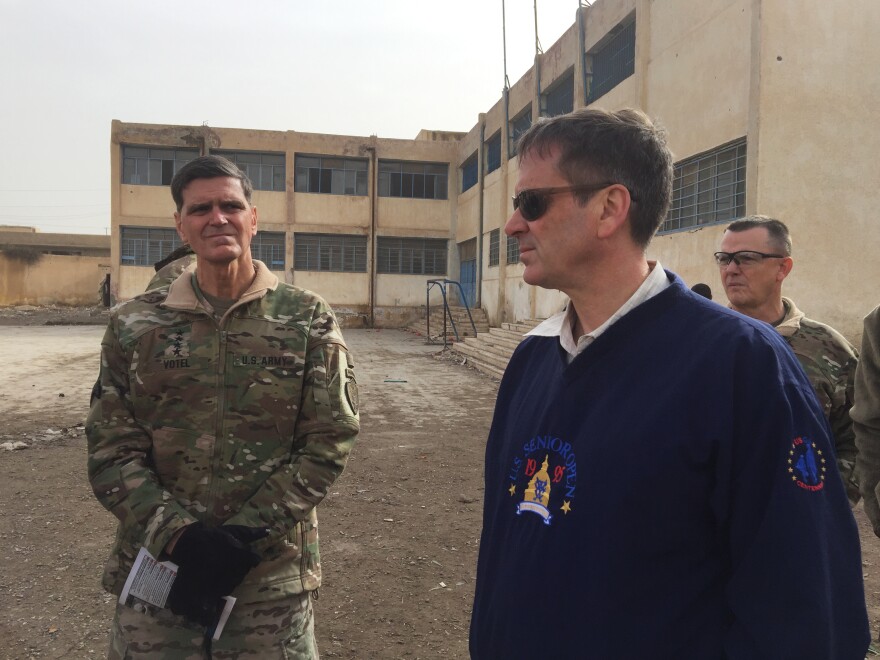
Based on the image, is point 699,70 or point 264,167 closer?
point 699,70

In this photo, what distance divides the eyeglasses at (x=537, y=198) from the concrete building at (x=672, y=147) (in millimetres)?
8610

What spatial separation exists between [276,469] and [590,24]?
15136 mm

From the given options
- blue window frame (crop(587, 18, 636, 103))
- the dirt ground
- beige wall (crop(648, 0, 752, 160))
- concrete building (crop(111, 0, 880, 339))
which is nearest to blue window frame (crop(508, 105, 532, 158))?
concrete building (crop(111, 0, 880, 339))

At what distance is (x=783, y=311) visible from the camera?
3006 millimetres

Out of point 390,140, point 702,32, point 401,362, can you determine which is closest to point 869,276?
point 702,32

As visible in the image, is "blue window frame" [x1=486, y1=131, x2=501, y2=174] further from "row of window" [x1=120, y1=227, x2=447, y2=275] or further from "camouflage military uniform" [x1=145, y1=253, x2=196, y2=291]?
"camouflage military uniform" [x1=145, y1=253, x2=196, y2=291]

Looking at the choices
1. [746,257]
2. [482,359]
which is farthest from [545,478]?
[482,359]

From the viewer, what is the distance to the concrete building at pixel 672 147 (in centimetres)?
905

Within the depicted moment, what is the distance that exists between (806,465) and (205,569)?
4.92 ft

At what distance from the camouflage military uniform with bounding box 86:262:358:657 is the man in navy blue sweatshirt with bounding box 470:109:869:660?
2.74 ft

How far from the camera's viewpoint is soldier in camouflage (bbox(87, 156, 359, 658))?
6.19 ft

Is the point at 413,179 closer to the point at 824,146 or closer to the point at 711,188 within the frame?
the point at 711,188

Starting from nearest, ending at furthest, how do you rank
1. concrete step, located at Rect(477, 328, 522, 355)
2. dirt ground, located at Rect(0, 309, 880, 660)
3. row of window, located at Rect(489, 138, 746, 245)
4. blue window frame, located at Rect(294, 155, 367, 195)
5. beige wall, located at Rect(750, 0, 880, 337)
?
dirt ground, located at Rect(0, 309, 880, 660) → beige wall, located at Rect(750, 0, 880, 337) → row of window, located at Rect(489, 138, 746, 245) → concrete step, located at Rect(477, 328, 522, 355) → blue window frame, located at Rect(294, 155, 367, 195)

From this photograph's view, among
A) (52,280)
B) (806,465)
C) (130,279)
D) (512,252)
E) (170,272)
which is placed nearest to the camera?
(806,465)
